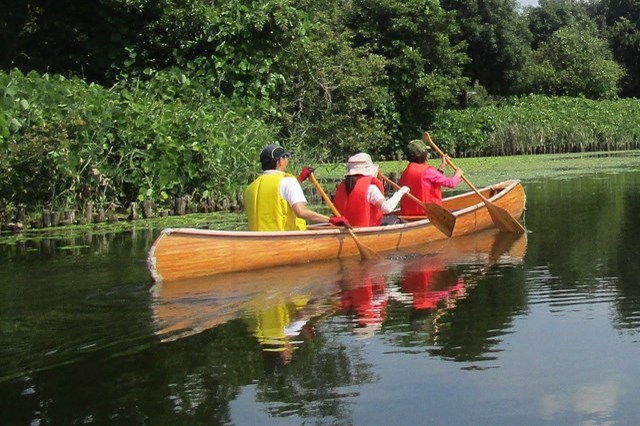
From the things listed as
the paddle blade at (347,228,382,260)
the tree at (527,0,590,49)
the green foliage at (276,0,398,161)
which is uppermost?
the tree at (527,0,590,49)

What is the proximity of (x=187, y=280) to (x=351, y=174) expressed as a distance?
242cm

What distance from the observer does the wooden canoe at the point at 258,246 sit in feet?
32.2

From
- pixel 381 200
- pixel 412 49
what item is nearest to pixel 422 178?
pixel 381 200

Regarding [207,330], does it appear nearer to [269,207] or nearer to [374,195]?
[269,207]

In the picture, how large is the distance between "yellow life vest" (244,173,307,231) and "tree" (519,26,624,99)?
3676cm

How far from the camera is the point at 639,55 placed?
54.6m

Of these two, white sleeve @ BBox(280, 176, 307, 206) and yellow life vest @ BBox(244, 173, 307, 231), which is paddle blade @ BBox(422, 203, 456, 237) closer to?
yellow life vest @ BBox(244, 173, 307, 231)

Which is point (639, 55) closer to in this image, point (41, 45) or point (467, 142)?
point (467, 142)

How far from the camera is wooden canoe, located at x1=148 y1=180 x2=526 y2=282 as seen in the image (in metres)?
9.82

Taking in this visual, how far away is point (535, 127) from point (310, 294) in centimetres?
3076

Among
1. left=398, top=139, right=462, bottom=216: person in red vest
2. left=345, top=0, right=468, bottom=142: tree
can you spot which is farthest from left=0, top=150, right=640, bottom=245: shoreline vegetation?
left=345, top=0, right=468, bottom=142: tree

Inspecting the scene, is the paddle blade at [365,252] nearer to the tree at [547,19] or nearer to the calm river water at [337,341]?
the calm river water at [337,341]

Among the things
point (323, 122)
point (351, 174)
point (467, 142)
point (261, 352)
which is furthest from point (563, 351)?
point (467, 142)

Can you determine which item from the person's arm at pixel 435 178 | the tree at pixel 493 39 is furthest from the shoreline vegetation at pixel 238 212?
the tree at pixel 493 39
